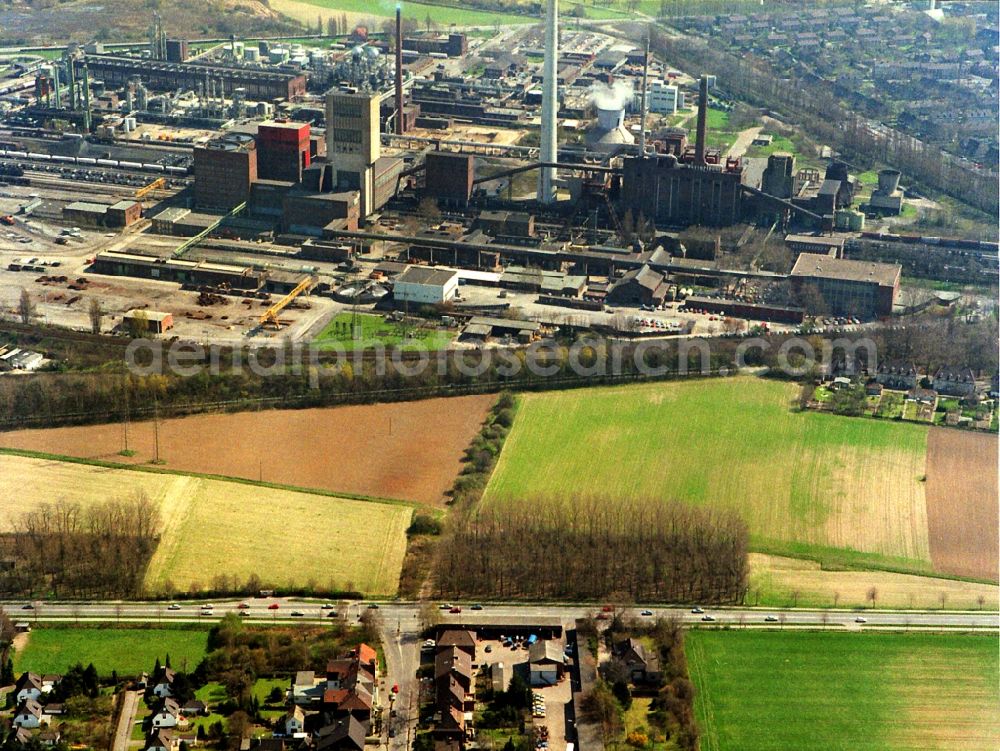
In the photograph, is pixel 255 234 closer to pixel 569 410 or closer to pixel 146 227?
pixel 146 227

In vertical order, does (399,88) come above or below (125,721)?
above

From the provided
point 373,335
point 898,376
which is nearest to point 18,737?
point 373,335

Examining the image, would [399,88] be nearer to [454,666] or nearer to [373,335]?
[373,335]

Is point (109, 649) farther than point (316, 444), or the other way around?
point (316, 444)

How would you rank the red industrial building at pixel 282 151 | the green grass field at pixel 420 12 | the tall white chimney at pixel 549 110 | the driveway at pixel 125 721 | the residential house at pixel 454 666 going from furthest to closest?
the green grass field at pixel 420 12 → the tall white chimney at pixel 549 110 → the red industrial building at pixel 282 151 → the residential house at pixel 454 666 → the driveway at pixel 125 721

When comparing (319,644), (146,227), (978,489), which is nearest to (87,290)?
(146,227)

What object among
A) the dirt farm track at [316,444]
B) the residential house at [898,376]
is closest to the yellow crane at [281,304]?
the dirt farm track at [316,444]

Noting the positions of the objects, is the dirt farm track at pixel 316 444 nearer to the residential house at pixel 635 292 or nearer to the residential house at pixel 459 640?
the residential house at pixel 459 640
